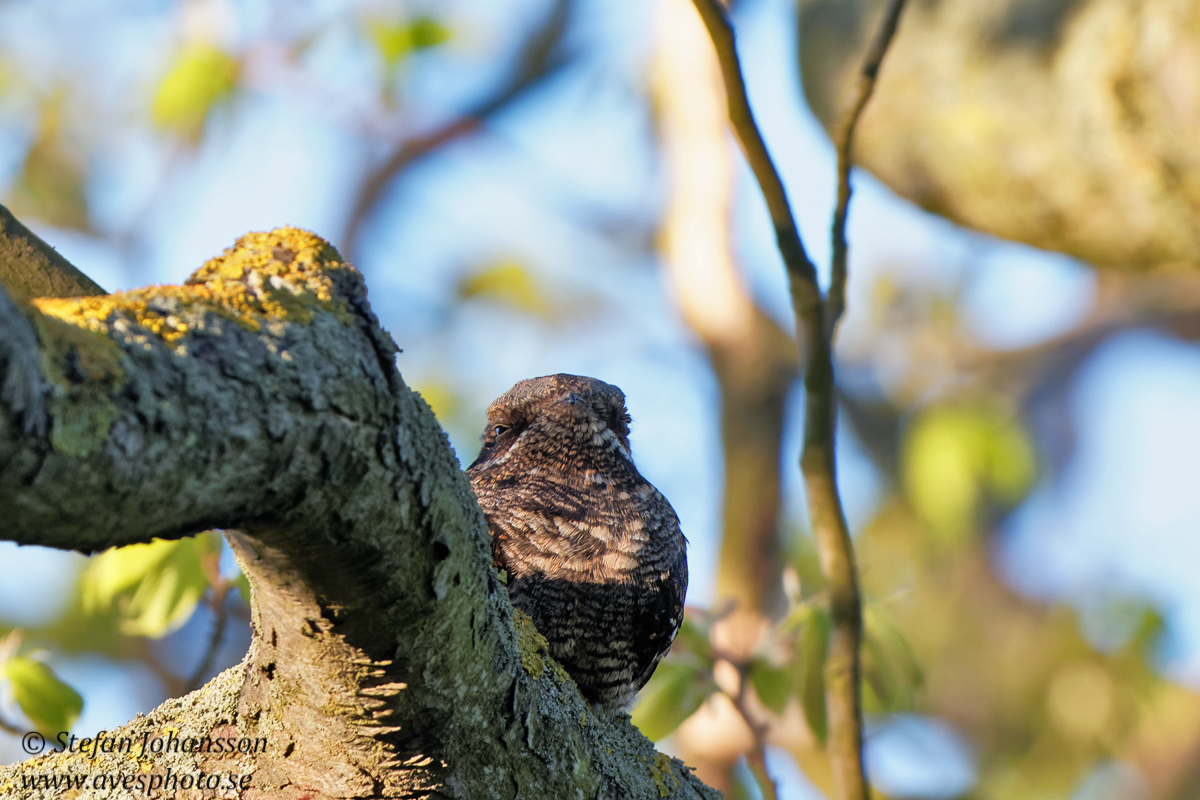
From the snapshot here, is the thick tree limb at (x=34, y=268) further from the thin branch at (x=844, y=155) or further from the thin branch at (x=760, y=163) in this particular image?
the thin branch at (x=844, y=155)

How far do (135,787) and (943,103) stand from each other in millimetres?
4619

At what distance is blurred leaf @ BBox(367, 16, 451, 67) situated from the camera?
21.7 ft

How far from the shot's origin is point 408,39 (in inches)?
261

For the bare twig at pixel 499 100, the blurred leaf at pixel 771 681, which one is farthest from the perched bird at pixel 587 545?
the bare twig at pixel 499 100

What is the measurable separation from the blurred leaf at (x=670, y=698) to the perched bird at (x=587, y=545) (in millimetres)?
622

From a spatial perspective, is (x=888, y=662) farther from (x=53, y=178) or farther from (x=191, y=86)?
(x=53, y=178)

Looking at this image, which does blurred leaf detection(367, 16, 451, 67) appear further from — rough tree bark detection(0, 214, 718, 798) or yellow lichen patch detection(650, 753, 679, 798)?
yellow lichen patch detection(650, 753, 679, 798)

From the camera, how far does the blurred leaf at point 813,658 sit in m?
3.39

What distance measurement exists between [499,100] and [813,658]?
8628 millimetres

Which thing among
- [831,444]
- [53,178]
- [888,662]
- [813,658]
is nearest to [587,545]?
[831,444]

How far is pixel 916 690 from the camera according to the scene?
11.9 ft

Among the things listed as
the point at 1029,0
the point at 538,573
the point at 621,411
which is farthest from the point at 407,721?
the point at 1029,0

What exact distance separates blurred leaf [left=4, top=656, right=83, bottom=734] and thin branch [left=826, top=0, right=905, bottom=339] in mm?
2325

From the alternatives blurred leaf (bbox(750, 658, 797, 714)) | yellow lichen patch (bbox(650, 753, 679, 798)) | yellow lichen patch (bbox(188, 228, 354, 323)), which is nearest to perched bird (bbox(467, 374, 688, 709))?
yellow lichen patch (bbox(650, 753, 679, 798))
